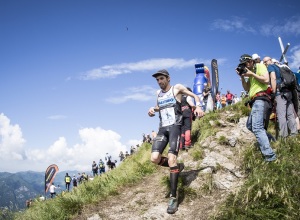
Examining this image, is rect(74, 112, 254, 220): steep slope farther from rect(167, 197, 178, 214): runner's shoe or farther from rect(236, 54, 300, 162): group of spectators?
rect(236, 54, 300, 162): group of spectators

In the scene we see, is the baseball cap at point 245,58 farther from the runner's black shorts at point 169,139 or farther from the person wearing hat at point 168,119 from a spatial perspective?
the runner's black shorts at point 169,139

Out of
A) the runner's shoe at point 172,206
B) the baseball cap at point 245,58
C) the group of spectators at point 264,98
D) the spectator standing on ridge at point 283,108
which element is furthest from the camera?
the spectator standing on ridge at point 283,108

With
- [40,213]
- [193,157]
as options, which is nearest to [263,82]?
[193,157]

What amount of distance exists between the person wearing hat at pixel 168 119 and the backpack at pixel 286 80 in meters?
2.26

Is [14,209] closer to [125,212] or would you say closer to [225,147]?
[125,212]

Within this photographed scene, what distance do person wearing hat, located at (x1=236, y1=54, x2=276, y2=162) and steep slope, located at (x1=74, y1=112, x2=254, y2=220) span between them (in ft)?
3.15

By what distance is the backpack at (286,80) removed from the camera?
6.31 meters

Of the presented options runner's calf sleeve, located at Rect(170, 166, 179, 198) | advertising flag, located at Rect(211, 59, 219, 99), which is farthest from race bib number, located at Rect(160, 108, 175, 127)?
advertising flag, located at Rect(211, 59, 219, 99)


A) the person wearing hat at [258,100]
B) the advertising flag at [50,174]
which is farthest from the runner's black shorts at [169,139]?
the advertising flag at [50,174]

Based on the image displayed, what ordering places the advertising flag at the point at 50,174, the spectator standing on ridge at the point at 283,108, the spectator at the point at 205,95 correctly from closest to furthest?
1. the spectator standing on ridge at the point at 283,108
2. the spectator at the point at 205,95
3. the advertising flag at the point at 50,174

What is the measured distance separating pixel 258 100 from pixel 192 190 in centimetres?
221

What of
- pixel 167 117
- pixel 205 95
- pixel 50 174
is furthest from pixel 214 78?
pixel 50 174

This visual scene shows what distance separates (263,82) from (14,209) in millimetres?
7040

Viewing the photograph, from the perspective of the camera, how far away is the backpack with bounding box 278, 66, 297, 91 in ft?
20.7
